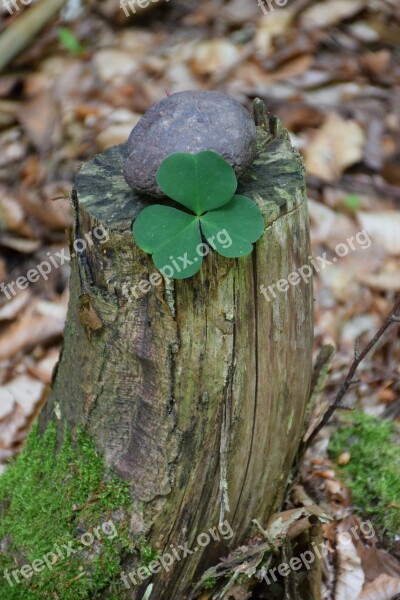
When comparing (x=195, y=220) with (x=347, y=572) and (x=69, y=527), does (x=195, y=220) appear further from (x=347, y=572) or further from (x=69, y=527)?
(x=347, y=572)

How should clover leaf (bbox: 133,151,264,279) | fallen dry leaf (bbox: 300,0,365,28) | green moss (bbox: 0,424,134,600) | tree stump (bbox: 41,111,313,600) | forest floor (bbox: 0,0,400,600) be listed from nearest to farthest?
clover leaf (bbox: 133,151,264,279)
tree stump (bbox: 41,111,313,600)
green moss (bbox: 0,424,134,600)
forest floor (bbox: 0,0,400,600)
fallen dry leaf (bbox: 300,0,365,28)

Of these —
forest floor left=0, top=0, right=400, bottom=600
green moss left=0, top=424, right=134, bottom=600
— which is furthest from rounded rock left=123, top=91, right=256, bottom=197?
forest floor left=0, top=0, right=400, bottom=600

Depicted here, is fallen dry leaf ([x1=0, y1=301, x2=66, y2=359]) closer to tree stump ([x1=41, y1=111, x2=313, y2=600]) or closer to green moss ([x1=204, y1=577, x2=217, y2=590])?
tree stump ([x1=41, y1=111, x2=313, y2=600])

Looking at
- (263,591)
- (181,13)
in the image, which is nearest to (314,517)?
(263,591)

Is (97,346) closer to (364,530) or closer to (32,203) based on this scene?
(364,530)

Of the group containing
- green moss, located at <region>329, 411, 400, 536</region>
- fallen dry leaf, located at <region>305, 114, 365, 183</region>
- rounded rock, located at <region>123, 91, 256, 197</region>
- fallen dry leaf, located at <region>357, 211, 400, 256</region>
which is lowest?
fallen dry leaf, located at <region>357, 211, 400, 256</region>
